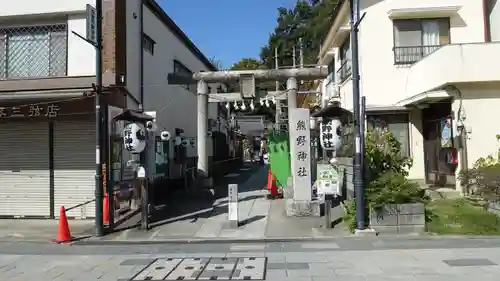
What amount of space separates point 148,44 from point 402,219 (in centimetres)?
1214

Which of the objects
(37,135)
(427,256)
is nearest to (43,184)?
(37,135)

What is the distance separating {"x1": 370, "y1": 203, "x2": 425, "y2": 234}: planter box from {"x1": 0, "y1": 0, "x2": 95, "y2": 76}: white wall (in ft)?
32.5

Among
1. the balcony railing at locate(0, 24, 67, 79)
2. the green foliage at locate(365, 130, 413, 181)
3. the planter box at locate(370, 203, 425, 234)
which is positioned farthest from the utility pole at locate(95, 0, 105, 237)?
the green foliage at locate(365, 130, 413, 181)

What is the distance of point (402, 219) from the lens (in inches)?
484

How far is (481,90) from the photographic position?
55.6ft

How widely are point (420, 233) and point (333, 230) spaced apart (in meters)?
2.18

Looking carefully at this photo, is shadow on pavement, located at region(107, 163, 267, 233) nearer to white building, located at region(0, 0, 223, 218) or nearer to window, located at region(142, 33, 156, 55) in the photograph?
white building, located at region(0, 0, 223, 218)

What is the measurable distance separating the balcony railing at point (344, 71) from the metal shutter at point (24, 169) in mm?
13512

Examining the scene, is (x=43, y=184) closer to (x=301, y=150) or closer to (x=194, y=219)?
(x=194, y=219)

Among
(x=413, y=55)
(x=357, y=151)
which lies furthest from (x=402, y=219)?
(x=413, y=55)

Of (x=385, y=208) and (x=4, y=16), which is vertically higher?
(x=4, y=16)

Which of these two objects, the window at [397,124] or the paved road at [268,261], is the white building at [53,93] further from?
the window at [397,124]

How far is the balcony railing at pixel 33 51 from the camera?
15984 millimetres

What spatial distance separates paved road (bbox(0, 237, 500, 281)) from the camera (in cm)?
857
